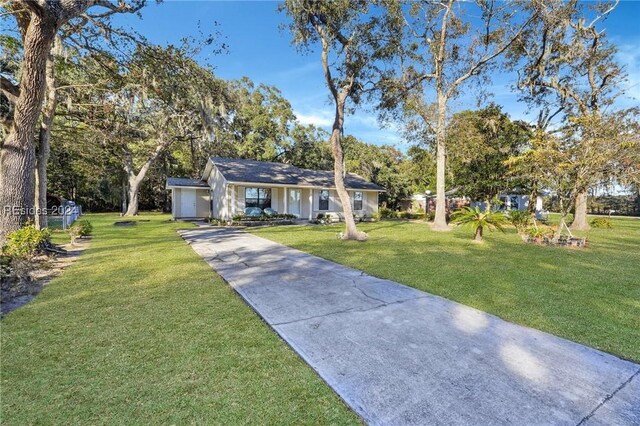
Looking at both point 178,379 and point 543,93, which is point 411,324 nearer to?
point 178,379

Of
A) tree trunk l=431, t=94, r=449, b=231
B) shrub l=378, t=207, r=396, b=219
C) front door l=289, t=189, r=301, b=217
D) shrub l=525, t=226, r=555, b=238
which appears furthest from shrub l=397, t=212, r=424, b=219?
shrub l=525, t=226, r=555, b=238

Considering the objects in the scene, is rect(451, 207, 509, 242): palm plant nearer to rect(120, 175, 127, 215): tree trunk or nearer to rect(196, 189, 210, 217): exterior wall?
rect(196, 189, 210, 217): exterior wall

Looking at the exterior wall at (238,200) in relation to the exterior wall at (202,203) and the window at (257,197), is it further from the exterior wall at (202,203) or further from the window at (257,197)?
the window at (257,197)

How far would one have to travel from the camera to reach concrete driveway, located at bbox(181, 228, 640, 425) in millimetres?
2238

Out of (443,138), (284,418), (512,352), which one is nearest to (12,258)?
(284,418)

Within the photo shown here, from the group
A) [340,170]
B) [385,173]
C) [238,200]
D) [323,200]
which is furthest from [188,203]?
[385,173]

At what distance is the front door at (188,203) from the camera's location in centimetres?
2061

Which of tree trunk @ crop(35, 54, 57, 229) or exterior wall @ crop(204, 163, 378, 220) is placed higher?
tree trunk @ crop(35, 54, 57, 229)

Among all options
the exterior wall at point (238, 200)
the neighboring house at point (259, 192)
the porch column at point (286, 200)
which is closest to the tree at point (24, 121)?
the neighboring house at point (259, 192)

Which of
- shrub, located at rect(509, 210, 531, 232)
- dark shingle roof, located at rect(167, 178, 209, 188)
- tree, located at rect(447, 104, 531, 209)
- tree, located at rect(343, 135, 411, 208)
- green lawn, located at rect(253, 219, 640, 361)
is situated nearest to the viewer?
green lawn, located at rect(253, 219, 640, 361)

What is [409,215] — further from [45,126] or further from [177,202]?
[45,126]

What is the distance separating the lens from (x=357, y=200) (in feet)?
73.4

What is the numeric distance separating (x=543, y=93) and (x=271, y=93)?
820 inches

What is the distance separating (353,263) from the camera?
734cm
